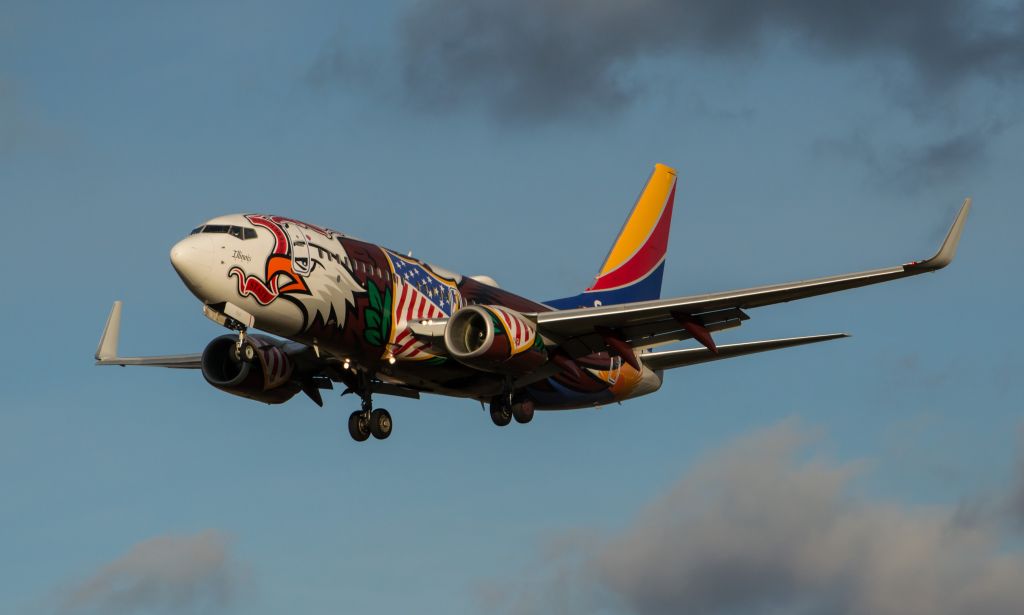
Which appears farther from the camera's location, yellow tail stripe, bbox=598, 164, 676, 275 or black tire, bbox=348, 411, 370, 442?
yellow tail stripe, bbox=598, 164, 676, 275

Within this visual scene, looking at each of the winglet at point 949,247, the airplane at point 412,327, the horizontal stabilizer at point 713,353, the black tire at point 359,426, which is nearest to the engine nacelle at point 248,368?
the airplane at point 412,327

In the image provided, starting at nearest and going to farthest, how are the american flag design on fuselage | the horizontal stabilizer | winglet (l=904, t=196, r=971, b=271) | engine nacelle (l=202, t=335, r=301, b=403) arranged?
winglet (l=904, t=196, r=971, b=271)
the american flag design on fuselage
the horizontal stabilizer
engine nacelle (l=202, t=335, r=301, b=403)

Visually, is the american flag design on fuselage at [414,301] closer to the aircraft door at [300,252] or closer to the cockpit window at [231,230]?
the aircraft door at [300,252]

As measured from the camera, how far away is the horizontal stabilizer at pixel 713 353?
2012 inches

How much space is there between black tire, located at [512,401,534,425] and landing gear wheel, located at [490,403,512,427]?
0.19m

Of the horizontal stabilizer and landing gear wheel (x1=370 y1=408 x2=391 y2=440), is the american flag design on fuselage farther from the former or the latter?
the horizontal stabilizer

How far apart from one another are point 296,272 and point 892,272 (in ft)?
53.1

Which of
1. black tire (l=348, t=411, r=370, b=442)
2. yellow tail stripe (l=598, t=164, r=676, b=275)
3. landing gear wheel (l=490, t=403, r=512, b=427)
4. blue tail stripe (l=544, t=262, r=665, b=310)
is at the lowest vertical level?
black tire (l=348, t=411, r=370, b=442)

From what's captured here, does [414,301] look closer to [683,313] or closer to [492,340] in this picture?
[492,340]

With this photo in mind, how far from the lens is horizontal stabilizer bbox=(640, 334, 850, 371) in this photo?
51.1m

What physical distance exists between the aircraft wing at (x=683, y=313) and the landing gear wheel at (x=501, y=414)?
2.61 metres

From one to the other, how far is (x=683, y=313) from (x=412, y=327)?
7.87 metres

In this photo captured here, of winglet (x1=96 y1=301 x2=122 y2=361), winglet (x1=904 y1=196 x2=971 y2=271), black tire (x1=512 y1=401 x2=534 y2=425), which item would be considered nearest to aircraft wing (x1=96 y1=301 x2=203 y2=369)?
winglet (x1=96 y1=301 x2=122 y2=361)

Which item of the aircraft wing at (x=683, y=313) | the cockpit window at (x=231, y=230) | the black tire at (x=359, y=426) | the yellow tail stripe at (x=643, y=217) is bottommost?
the black tire at (x=359, y=426)
